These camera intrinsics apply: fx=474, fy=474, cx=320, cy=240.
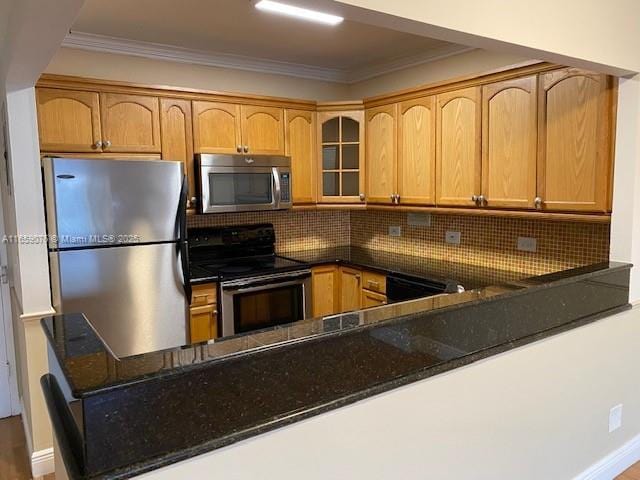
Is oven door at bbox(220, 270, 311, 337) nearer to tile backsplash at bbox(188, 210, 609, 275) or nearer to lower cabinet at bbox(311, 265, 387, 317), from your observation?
lower cabinet at bbox(311, 265, 387, 317)

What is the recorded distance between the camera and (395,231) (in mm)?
4137

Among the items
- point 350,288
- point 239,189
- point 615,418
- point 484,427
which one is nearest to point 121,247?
point 239,189

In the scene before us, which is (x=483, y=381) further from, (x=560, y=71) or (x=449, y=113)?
(x=449, y=113)

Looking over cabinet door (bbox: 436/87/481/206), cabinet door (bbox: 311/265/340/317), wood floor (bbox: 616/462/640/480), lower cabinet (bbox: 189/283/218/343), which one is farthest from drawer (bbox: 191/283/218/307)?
wood floor (bbox: 616/462/640/480)

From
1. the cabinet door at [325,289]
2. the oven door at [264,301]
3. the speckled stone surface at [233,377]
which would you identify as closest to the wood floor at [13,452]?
the oven door at [264,301]

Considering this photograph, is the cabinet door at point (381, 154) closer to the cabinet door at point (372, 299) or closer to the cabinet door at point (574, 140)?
the cabinet door at point (372, 299)

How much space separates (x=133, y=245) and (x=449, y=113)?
2.19 meters

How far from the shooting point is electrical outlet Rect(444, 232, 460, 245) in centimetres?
359

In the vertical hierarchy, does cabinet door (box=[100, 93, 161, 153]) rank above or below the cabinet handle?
above

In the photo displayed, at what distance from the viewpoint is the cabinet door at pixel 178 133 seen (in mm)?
3283

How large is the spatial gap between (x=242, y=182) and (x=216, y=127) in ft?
1.44

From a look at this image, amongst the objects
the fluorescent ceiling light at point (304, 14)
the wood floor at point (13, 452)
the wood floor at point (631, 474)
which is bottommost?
the wood floor at point (13, 452)

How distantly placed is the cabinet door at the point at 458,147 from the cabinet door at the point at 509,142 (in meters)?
0.07

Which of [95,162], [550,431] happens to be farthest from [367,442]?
[95,162]
